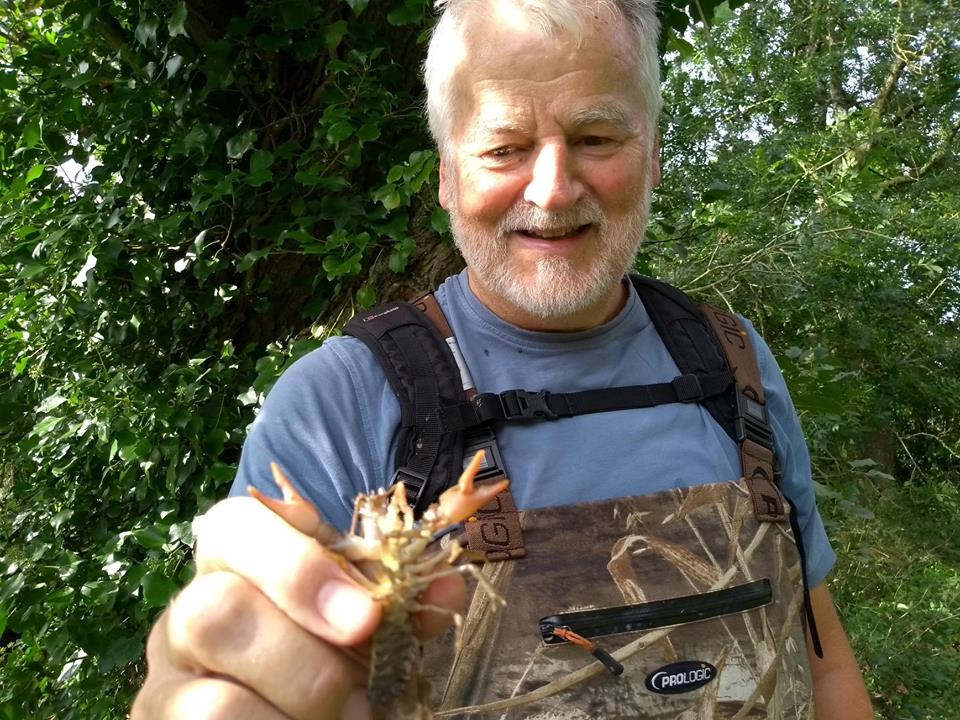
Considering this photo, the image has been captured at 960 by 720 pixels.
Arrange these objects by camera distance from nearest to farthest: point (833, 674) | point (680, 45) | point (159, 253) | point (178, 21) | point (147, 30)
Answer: point (833, 674) → point (178, 21) → point (147, 30) → point (159, 253) → point (680, 45)

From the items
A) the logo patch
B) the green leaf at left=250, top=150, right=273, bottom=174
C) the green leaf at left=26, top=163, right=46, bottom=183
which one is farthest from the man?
the green leaf at left=26, top=163, right=46, bottom=183

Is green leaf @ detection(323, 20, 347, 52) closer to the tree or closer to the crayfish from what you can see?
the tree

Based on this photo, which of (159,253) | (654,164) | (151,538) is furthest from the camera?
(159,253)

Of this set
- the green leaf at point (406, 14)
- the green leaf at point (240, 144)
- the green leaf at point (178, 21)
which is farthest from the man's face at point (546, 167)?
the green leaf at point (178, 21)

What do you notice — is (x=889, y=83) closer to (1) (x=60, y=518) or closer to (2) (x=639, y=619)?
(2) (x=639, y=619)

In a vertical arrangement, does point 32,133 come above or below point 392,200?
above

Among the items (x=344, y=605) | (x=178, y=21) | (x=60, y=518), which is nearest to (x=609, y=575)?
(x=344, y=605)
